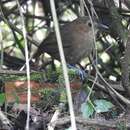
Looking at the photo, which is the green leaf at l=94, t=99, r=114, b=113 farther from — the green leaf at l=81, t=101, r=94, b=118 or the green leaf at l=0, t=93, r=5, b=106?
the green leaf at l=0, t=93, r=5, b=106

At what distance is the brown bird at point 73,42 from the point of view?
4355 mm

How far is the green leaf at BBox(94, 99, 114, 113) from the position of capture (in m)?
2.92

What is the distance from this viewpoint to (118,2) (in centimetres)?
407

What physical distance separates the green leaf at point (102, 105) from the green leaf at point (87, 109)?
0.04 meters

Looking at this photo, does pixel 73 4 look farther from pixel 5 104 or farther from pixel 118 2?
pixel 5 104

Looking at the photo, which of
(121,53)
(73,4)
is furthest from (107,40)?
(73,4)

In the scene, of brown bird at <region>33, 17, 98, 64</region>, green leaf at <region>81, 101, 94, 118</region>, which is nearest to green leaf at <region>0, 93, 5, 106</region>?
green leaf at <region>81, 101, 94, 118</region>

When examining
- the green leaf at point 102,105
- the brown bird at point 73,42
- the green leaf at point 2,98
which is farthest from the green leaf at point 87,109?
the brown bird at point 73,42

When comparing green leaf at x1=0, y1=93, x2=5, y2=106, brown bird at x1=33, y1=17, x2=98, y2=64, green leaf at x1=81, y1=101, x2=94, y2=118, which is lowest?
green leaf at x1=81, y1=101, x2=94, y2=118

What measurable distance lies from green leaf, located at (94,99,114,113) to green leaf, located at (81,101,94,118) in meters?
0.04

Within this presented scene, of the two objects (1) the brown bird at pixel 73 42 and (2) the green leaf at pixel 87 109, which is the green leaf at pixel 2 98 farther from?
(1) the brown bird at pixel 73 42

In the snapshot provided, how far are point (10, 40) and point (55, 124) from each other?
8.61 ft

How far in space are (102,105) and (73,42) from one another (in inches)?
64.7

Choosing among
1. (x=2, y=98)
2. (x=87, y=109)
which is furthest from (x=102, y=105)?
(x=2, y=98)
